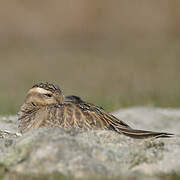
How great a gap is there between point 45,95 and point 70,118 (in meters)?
1.06

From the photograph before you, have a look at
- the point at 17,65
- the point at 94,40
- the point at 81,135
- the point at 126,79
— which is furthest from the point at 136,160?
the point at 94,40

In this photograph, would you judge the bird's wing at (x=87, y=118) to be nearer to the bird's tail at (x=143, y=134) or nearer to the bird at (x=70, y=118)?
the bird at (x=70, y=118)

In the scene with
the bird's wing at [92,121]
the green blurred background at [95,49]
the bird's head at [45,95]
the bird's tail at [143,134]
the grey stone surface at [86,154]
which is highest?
the green blurred background at [95,49]

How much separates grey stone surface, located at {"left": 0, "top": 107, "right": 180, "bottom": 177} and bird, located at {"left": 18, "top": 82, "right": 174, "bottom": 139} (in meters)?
0.63

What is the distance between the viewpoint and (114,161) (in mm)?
6387

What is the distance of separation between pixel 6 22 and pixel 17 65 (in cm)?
629

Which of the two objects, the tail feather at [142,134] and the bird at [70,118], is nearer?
the tail feather at [142,134]

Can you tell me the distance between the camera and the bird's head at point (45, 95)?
8.53 m

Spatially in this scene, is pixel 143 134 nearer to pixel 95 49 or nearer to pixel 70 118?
pixel 70 118

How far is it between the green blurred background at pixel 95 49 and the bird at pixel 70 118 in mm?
5931

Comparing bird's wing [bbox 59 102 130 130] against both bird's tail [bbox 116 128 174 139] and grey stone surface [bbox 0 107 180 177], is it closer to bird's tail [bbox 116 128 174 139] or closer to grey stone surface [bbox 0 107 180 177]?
bird's tail [bbox 116 128 174 139]

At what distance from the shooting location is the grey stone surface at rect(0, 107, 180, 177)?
610cm

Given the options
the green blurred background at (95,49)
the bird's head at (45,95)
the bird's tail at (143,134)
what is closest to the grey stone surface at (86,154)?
the bird's tail at (143,134)

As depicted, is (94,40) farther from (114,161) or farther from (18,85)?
(114,161)
